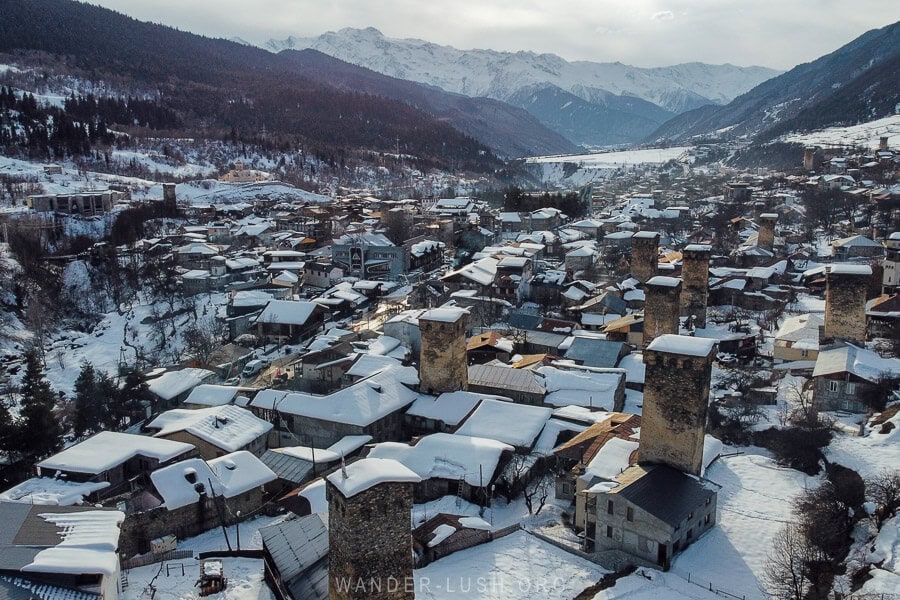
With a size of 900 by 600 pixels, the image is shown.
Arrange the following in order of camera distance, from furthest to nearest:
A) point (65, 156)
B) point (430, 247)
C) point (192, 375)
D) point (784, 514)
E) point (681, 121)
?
point (681, 121)
point (65, 156)
point (430, 247)
point (192, 375)
point (784, 514)

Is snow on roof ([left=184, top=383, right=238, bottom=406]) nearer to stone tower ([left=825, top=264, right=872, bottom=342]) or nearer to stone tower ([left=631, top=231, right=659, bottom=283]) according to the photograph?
stone tower ([left=825, top=264, right=872, bottom=342])

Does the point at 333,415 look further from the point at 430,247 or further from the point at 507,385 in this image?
the point at 430,247

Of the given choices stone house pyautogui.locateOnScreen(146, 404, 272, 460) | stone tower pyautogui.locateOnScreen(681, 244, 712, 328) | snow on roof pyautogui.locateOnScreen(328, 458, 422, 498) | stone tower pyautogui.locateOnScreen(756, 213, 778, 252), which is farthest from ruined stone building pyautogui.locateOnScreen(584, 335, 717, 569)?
stone tower pyautogui.locateOnScreen(756, 213, 778, 252)

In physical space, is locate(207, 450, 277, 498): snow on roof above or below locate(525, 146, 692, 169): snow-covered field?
below

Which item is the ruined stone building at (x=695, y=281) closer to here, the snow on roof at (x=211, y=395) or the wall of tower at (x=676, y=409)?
the wall of tower at (x=676, y=409)

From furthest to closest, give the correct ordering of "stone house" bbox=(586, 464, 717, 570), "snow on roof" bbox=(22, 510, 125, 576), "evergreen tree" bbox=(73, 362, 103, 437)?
"evergreen tree" bbox=(73, 362, 103, 437) → "stone house" bbox=(586, 464, 717, 570) → "snow on roof" bbox=(22, 510, 125, 576)

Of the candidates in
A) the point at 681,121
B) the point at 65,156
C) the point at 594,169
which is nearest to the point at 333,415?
the point at 65,156
